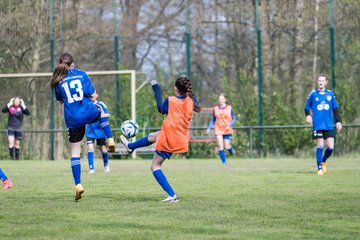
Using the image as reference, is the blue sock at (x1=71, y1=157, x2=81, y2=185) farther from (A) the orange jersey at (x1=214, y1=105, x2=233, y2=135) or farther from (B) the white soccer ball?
(A) the orange jersey at (x1=214, y1=105, x2=233, y2=135)

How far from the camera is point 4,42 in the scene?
3006cm

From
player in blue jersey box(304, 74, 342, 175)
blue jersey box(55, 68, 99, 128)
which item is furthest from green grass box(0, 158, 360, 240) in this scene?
player in blue jersey box(304, 74, 342, 175)

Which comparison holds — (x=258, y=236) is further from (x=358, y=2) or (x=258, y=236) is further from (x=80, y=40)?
(x=80, y=40)

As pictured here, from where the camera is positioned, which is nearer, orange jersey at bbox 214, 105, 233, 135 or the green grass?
the green grass

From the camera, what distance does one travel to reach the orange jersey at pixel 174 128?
10.9 meters

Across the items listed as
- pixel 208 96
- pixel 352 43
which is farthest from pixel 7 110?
pixel 352 43

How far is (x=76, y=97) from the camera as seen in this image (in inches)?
448

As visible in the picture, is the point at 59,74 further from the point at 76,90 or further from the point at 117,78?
the point at 117,78

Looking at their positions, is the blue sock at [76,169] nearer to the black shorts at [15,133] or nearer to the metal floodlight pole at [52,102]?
the black shorts at [15,133]

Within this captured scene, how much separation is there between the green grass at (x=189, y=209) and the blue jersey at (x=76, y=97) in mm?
1079

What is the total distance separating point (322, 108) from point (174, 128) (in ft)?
22.6

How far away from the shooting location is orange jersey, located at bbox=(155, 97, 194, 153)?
10.9 m

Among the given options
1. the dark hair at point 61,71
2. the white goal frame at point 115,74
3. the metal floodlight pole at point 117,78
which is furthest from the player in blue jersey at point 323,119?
the metal floodlight pole at point 117,78

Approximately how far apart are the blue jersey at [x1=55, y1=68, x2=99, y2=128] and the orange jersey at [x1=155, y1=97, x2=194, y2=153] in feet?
3.68
